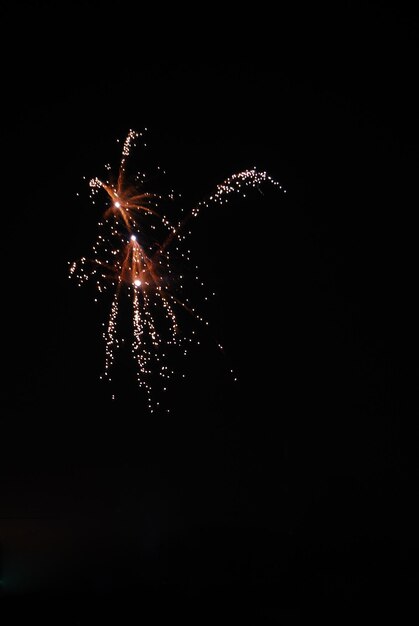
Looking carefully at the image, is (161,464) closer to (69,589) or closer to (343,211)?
(69,589)

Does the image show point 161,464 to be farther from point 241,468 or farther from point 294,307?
point 294,307

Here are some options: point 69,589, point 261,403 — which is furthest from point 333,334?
point 69,589

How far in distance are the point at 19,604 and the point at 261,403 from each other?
3270 mm

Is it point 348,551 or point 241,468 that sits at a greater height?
point 241,468

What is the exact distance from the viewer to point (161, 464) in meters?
6.29

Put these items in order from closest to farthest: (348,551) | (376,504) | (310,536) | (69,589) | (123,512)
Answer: (69,589) → (348,551) → (310,536) → (376,504) → (123,512)

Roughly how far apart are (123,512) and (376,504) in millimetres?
2209

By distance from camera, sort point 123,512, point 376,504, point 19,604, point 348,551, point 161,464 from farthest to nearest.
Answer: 1. point 161,464
2. point 123,512
3. point 376,504
4. point 348,551
5. point 19,604

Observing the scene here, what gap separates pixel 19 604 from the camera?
11.9 feet

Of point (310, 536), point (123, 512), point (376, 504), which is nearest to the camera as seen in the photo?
point (310, 536)

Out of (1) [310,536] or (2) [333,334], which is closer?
(1) [310,536]

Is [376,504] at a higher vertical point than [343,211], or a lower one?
lower

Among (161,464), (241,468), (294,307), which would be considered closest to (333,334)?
(294,307)

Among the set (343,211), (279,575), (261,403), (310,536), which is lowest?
(279,575)
